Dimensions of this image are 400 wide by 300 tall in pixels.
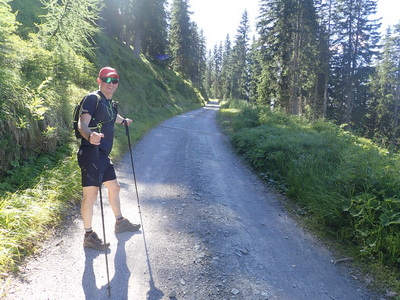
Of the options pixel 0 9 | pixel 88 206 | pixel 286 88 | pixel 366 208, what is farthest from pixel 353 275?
pixel 286 88

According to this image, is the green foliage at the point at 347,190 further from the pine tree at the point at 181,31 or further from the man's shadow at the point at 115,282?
the pine tree at the point at 181,31

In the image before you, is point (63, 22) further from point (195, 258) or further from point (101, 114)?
point (195, 258)

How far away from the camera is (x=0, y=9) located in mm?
4816

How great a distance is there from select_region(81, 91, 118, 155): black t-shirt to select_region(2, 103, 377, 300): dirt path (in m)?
1.43

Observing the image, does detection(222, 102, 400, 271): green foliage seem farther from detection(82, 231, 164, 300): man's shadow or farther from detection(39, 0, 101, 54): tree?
detection(39, 0, 101, 54): tree

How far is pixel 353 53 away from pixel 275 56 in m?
8.86

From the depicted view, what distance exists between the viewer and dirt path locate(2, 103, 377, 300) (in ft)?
8.98

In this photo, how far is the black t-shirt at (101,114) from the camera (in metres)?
3.24

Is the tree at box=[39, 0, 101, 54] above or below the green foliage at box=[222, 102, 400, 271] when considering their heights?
above

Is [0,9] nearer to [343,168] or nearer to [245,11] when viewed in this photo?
[343,168]

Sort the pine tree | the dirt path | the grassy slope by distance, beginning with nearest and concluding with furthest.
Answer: the dirt path < the grassy slope < the pine tree

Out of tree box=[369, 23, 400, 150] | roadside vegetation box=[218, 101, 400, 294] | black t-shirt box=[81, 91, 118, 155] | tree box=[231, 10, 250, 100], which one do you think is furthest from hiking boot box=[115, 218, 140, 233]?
tree box=[231, 10, 250, 100]

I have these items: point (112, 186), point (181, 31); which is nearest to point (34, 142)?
point (112, 186)

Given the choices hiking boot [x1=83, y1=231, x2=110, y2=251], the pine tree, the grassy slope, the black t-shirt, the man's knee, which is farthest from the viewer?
the pine tree
